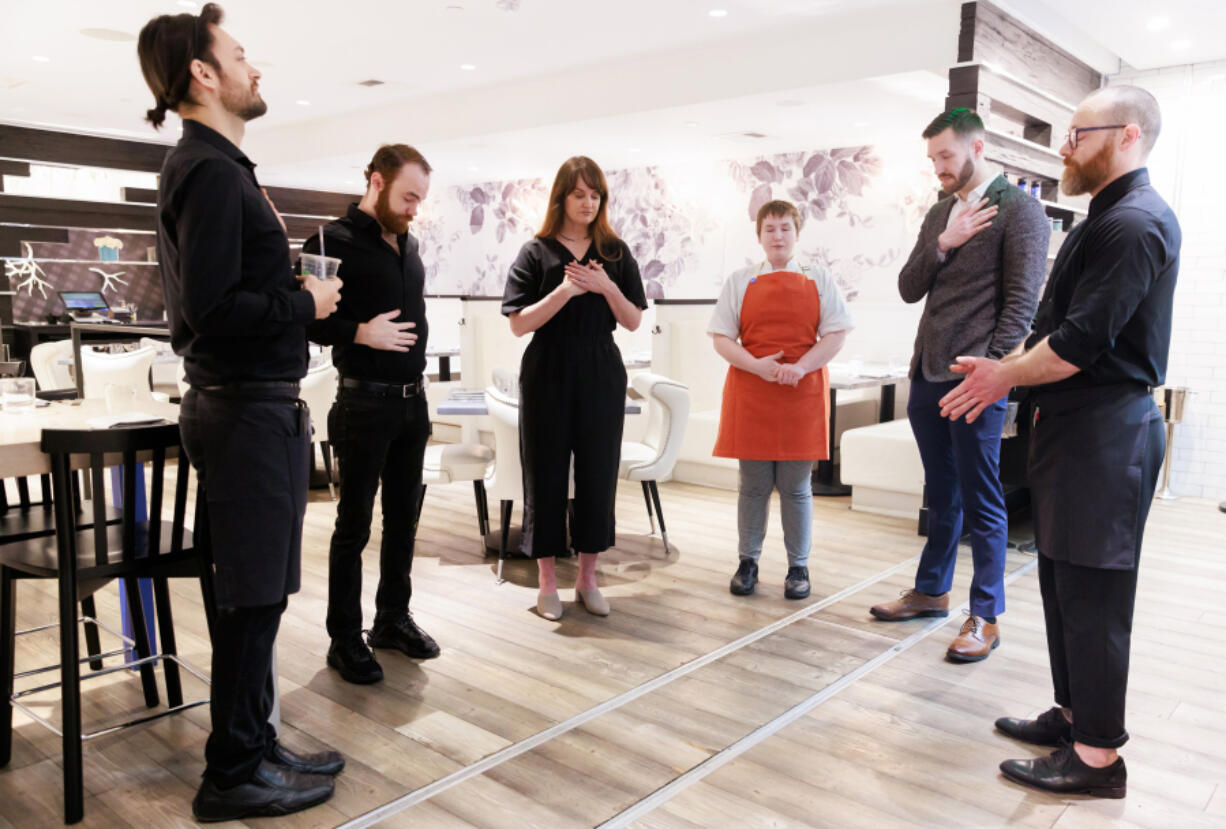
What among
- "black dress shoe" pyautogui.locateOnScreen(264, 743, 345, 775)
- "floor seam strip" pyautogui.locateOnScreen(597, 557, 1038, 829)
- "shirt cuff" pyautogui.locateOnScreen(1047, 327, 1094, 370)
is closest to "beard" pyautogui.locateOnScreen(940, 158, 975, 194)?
"shirt cuff" pyautogui.locateOnScreen(1047, 327, 1094, 370)

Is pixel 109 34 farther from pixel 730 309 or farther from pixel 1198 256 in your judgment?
pixel 1198 256

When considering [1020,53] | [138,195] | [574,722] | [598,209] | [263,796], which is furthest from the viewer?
[138,195]

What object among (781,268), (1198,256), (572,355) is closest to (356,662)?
(572,355)

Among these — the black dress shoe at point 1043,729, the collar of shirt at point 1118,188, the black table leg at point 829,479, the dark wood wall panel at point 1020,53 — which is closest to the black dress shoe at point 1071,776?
the black dress shoe at point 1043,729

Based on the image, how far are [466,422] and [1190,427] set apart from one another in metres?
4.75

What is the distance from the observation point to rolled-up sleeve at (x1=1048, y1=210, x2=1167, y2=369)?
1.96 metres

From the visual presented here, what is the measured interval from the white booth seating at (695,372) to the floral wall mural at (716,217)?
8.42 feet

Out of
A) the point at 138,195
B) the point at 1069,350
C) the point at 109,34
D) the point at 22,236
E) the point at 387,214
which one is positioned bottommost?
the point at 1069,350

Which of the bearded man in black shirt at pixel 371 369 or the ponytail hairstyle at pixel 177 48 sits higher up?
the ponytail hairstyle at pixel 177 48

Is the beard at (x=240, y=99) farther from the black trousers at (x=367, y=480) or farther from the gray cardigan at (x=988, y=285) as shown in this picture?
the gray cardigan at (x=988, y=285)

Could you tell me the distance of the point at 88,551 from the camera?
2.23 m

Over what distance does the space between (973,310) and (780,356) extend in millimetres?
739

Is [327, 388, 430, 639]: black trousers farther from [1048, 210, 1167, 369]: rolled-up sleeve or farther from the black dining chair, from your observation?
[1048, 210, 1167, 369]: rolled-up sleeve

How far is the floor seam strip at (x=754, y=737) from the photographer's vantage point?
213cm
